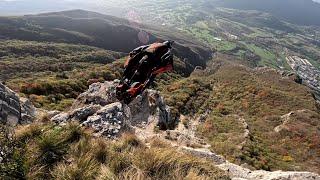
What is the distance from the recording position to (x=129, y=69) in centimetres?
2011

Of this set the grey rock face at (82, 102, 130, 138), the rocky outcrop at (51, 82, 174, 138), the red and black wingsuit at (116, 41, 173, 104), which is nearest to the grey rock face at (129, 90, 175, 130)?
the rocky outcrop at (51, 82, 174, 138)

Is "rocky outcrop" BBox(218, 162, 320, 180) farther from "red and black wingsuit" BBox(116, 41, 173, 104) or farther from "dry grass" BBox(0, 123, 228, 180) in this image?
"red and black wingsuit" BBox(116, 41, 173, 104)

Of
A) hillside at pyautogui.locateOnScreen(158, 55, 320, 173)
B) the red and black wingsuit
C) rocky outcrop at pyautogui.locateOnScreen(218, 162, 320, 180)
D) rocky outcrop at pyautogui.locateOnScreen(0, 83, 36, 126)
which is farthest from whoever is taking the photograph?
hillside at pyautogui.locateOnScreen(158, 55, 320, 173)

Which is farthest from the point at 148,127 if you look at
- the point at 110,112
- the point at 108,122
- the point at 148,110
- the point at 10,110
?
the point at 10,110

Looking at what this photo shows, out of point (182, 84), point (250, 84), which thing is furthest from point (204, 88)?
point (250, 84)

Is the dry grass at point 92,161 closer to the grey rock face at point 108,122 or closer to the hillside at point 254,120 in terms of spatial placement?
the grey rock face at point 108,122

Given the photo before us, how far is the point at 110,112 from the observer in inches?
671

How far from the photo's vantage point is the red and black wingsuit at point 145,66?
61.3 ft

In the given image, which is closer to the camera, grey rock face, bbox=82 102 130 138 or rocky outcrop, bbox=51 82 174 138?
grey rock face, bbox=82 102 130 138

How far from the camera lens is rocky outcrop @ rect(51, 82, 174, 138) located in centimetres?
1530

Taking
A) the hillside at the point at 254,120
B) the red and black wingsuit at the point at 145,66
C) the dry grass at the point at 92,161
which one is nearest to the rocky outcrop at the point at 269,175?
the dry grass at the point at 92,161

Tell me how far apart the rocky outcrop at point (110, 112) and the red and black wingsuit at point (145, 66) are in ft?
4.38

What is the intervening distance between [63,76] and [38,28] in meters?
118

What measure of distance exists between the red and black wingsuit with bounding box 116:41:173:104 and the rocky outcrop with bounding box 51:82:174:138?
1334 mm
